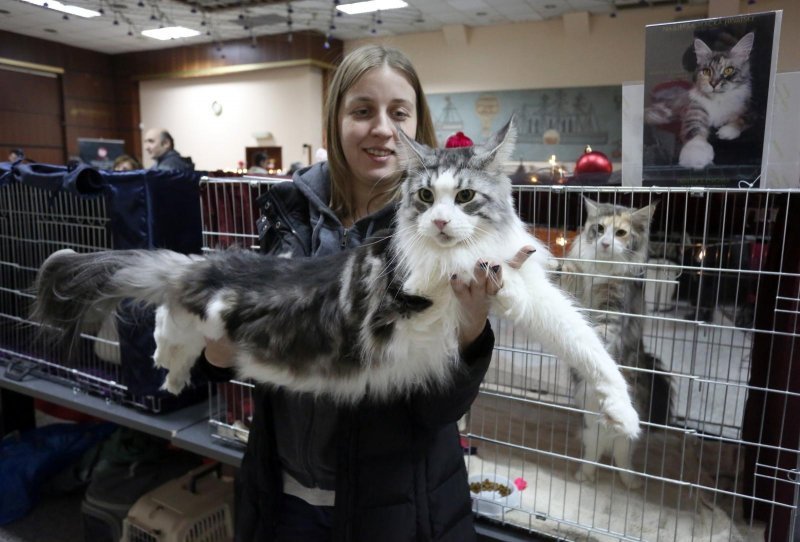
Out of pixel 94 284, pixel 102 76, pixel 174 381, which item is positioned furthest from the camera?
pixel 102 76

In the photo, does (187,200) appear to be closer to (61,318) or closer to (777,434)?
(61,318)

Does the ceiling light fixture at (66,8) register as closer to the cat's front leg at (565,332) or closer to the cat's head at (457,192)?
the cat's head at (457,192)

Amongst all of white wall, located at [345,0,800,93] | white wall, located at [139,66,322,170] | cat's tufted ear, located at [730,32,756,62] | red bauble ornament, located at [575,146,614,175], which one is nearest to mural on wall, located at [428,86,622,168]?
white wall, located at [345,0,800,93]

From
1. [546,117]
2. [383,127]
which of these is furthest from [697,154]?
[546,117]

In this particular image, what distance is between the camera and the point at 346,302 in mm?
1204

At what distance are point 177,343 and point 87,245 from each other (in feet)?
3.55

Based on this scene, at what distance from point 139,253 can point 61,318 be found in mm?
252

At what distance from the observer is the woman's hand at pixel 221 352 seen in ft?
4.33

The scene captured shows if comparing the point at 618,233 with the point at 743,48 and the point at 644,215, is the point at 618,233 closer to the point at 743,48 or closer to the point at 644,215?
the point at 644,215

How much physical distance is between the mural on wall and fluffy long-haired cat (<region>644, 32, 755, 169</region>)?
533 cm

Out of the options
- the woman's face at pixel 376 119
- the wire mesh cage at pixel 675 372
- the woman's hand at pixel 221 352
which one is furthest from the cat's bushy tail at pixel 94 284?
the wire mesh cage at pixel 675 372

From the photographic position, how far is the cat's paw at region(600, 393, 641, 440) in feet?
3.42

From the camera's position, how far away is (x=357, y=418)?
49.5 inches

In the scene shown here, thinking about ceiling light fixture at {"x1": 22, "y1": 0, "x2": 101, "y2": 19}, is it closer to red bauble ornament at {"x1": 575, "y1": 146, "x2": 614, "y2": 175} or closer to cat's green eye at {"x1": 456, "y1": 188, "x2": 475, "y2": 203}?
red bauble ornament at {"x1": 575, "y1": 146, "x2": 614, "y2": 175}
